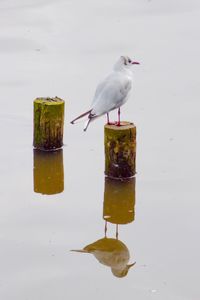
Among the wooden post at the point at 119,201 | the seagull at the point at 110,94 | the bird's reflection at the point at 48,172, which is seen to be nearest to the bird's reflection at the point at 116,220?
the wooden post at the point at 119,201

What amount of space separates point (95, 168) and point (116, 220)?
128 cm

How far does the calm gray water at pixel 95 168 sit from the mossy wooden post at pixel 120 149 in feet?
0.60

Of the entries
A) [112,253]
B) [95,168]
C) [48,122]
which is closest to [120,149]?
[95,168]

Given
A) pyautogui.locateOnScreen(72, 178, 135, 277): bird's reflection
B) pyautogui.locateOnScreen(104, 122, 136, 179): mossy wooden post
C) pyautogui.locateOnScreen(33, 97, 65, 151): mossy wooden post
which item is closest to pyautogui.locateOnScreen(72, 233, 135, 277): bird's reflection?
pyautogui.locateOnScreen(72, 178, 135, 277): bird's reflection

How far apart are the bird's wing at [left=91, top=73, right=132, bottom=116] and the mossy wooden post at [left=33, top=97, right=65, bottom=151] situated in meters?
0.52

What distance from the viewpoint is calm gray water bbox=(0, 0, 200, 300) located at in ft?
26.6

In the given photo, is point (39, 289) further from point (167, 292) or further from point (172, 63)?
point (172, 63)

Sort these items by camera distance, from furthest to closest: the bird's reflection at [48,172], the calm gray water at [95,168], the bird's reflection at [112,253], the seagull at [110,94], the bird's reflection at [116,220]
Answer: the seagull at [110,94] → the bird's reflection at [48,172] → the bird's reflection at [116,220] → the bird's reflection at [112,253] → the calm gray water at [95,168]

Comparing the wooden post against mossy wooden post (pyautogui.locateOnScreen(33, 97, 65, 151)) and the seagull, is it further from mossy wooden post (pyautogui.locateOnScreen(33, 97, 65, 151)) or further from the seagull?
mossy wooden post (pyautogui.locateOnScreen(33, 97, 65, 151))

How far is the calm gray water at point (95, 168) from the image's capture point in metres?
8.10

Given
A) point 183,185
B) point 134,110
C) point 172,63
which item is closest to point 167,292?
point 183,185

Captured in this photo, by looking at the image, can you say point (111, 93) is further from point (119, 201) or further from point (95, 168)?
point (119, 201)

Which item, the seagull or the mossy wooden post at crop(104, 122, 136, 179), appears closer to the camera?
the mossy wooden post at crop(104, 122, 136, 179)

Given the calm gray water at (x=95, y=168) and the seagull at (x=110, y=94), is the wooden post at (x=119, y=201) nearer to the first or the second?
the calm gray water at (x=95, y=168)
